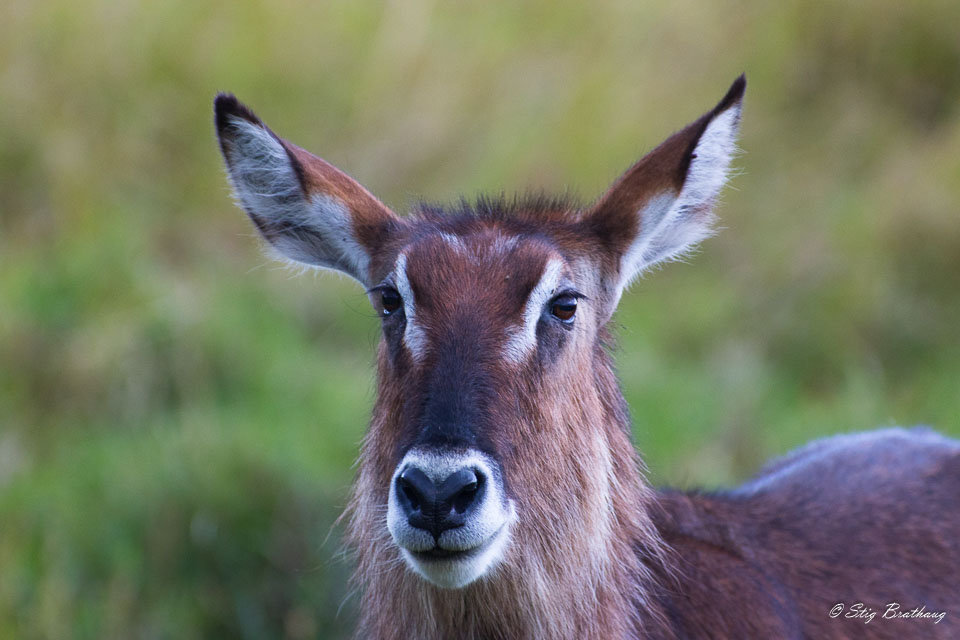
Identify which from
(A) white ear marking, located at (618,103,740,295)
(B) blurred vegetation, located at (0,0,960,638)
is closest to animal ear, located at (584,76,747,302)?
(A) white ear marking, located at (618,103,740,295)

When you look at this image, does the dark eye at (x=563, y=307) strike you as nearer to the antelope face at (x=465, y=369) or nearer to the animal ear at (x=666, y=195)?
the antelope face at (x=465, y=369)

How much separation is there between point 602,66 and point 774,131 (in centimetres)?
151

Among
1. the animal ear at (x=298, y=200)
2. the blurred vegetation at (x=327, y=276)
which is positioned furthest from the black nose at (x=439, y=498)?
the blurred vegetation at (x=327, y=276)

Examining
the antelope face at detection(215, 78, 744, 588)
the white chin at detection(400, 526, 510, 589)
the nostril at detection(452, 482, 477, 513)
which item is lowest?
the white chin at detection(400, 526, 510, 589)

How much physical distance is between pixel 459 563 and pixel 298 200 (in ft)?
4.55

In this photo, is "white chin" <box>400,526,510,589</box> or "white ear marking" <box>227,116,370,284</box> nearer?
"white chin" <box>400,526,510,589</box>

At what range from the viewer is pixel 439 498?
3.04 metres

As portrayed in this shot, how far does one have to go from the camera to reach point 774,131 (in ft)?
33.5

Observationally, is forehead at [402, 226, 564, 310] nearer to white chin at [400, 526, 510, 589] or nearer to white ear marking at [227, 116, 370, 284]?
white ear marking at [227, 116, 370, 284]

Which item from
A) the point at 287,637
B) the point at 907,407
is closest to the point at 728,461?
the point at 907,407

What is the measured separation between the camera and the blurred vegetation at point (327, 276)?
605 cm

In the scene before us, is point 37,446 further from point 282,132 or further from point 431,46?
point 431,46

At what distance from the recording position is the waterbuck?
3291 millimetres

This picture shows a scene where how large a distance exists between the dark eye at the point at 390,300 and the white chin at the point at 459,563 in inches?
29.4
